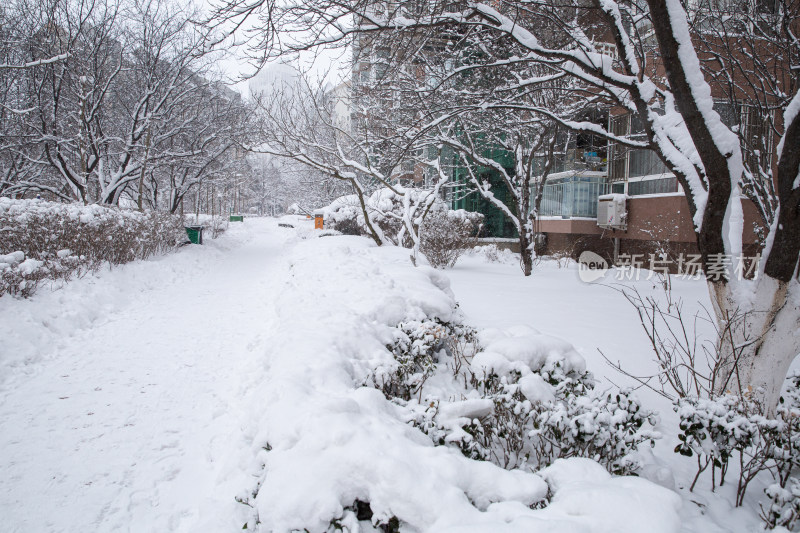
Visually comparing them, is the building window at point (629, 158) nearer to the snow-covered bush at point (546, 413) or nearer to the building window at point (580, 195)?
the building window at point (580, 195)

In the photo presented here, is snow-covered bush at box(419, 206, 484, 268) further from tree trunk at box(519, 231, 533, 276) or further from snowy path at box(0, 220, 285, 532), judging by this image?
snowy path at box(0, 220, 285, 532)

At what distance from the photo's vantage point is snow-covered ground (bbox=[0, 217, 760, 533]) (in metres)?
1.89

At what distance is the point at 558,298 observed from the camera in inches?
298

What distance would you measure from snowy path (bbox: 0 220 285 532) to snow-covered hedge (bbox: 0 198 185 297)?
420mm

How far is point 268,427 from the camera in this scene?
256 cm

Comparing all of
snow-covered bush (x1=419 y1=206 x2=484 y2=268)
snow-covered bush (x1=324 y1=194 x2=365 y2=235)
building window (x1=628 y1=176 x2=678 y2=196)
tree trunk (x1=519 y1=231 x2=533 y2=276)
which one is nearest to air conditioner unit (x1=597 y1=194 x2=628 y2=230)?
building window (x1=628 y1=176 x2=678 y2=196)

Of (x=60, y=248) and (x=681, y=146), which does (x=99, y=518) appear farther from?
(x=60, y=248)

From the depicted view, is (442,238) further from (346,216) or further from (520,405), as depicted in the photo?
(520,405)

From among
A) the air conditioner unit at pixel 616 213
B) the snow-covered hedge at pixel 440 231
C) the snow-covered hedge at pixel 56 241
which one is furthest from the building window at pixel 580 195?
the snow-covered hedge at pixel 56 241

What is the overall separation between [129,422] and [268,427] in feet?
5.57

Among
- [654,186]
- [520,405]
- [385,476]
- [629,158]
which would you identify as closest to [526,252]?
[654,186]

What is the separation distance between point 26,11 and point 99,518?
48.7 ft

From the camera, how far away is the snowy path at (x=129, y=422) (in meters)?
2.52

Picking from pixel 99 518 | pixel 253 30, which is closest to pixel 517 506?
pixel 99 518
